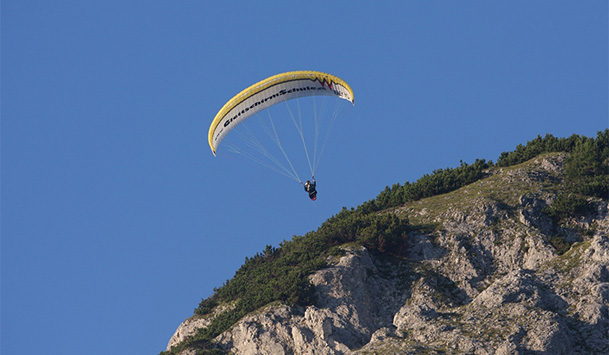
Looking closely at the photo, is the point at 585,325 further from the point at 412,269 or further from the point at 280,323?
the point at 280,323

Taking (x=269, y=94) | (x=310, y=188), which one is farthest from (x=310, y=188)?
(x=269, y=94)

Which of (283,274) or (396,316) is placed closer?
(396,316)

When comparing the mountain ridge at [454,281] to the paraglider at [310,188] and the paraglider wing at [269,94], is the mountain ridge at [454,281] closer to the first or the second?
the paraglider at [310,188]

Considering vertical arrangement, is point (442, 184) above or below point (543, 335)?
above

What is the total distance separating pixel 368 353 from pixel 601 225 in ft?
72.6

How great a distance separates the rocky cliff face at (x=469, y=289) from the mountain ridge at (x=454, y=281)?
3.2 inches

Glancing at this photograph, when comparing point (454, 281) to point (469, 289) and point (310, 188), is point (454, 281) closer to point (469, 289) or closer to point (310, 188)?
point (469, 289)

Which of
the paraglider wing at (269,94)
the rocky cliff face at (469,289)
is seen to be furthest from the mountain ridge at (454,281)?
the paraglider wing at (269,94)

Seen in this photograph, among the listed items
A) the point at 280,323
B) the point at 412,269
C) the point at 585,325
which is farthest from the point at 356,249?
the point at 585,325

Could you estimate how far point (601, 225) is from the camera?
2527 inches

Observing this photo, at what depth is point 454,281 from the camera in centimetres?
6209

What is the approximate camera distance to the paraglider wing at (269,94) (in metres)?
67.6

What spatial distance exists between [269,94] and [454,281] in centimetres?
1916

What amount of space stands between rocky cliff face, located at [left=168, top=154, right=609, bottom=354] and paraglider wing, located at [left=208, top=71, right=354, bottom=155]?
36.5 feet
